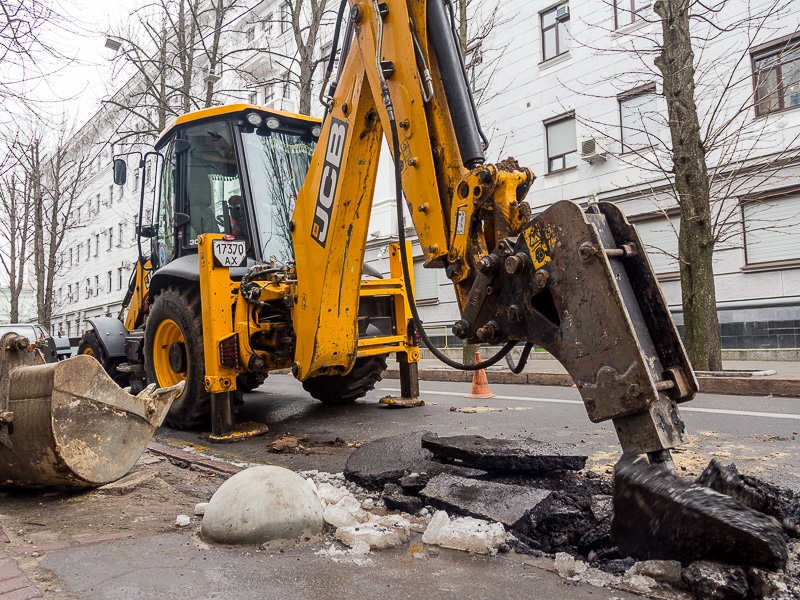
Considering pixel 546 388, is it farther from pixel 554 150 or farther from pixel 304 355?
pixel 554 150

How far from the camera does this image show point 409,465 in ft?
13.3

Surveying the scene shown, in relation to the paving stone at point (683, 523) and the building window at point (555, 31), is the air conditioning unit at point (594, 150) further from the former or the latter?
the paving stone at point (683, 523)

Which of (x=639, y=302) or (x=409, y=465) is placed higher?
(x=639, y=302)

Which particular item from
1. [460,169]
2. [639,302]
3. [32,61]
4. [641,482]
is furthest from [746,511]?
[32,61]

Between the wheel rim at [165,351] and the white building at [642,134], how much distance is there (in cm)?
722

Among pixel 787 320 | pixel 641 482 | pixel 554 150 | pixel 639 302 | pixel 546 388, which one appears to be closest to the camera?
pixel 641 482

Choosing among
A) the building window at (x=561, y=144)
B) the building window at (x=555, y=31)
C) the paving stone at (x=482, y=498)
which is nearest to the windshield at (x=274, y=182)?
the paving stone at (x=482, y=498)

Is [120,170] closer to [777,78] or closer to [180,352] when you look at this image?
[180,352]

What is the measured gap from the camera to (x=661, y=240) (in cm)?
1608

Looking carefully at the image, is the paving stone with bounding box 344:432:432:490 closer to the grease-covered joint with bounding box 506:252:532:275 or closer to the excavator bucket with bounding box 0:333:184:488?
the excavator bucket with bounding box 0:333:184:488

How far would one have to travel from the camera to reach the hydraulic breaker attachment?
2.49 meters

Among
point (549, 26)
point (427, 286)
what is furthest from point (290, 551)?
point (549, 26)

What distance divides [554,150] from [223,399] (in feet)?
49.1

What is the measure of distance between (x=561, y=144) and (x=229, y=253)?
47.8 ft
